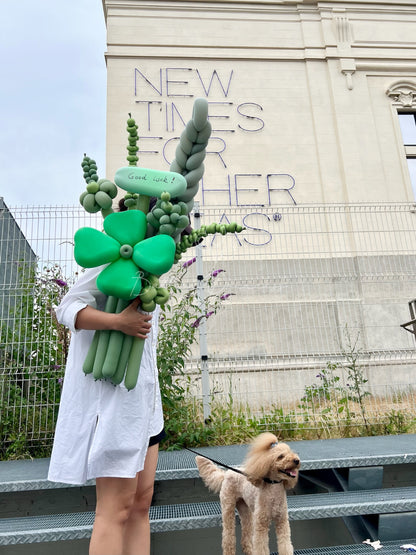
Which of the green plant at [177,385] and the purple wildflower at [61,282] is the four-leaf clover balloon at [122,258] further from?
the purple wildflower at [61,282]

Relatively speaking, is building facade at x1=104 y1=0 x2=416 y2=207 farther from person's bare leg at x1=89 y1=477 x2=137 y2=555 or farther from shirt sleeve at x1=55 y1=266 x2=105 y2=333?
person's bare leg at x1=89 y1=477 x2=137 y2=555

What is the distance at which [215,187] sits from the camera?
341 inches

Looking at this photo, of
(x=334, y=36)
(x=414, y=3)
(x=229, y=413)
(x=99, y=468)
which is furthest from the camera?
(x=414, y=3)

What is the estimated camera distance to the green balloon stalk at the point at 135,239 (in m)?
1.39

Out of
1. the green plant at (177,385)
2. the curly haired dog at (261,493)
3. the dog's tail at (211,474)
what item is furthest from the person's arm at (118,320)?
the green plant at (177,385)

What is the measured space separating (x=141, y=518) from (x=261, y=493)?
0.54 metres

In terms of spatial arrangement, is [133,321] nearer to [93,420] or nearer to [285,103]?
[93,420]

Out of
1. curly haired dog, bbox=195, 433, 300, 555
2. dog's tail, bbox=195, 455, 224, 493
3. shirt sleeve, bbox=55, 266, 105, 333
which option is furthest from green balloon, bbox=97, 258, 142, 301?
dog's tail, bbox=195, 455, 224, 493

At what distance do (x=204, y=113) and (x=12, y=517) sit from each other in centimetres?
251

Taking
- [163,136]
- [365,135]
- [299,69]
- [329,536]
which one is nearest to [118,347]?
[329,536]

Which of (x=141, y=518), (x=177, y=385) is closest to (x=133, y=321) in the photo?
(x=141, y=518)

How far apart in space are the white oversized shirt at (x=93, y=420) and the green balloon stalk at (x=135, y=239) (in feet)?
0.22

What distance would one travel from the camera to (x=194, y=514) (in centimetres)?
212

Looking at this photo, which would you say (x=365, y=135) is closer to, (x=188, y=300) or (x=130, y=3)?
(x=130, y=3)
